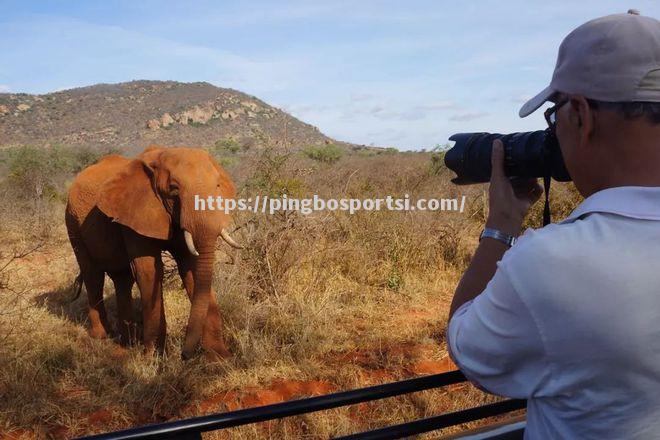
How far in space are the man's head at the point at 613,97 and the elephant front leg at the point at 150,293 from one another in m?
4.33

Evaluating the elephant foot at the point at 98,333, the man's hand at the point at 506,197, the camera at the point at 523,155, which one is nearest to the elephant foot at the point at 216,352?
the elephant foot at the point at 98,333

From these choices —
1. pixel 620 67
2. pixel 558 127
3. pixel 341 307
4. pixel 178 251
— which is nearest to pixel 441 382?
pixel 558 127

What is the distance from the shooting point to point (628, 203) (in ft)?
3.00

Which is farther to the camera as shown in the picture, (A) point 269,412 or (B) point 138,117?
(B) point 138,117

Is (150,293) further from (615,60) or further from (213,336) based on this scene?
(615,60)

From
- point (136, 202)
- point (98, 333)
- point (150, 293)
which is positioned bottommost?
point (98, 333)

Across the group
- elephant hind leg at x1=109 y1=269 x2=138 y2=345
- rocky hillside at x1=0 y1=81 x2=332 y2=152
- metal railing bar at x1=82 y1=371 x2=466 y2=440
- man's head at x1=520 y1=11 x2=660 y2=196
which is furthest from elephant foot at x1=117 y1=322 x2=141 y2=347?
rocky hillside at x1=0 y1=81 x2=332 y2=152

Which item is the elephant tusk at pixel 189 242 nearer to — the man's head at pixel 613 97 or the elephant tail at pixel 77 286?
the elephant tail at pixel 77 286

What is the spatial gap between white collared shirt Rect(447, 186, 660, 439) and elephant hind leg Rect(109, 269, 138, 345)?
5.26 metres

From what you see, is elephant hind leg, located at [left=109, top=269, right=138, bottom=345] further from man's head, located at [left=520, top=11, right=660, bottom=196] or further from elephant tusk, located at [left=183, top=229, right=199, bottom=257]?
man's head, located at [left=520, top=11, right=660, bottom=196]

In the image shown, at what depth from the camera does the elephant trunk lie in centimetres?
454

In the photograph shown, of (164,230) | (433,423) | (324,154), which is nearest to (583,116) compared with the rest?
(433,423)

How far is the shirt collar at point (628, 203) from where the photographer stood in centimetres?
90

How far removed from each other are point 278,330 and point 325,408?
13.5 feet
